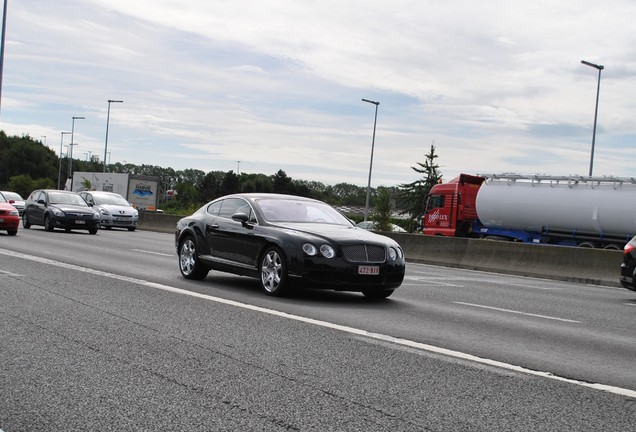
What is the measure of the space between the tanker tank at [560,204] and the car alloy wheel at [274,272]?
19907 mm

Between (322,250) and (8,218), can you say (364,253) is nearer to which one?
(322,250)

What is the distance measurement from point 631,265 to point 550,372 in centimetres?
866

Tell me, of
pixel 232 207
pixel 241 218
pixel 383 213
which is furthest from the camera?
pixel 383 213

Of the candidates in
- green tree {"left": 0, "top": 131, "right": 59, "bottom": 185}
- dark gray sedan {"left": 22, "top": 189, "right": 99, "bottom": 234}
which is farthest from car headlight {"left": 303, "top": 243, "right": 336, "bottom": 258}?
green tree {"left": 0, "top": 131, "right": 59, "bottom": 185}

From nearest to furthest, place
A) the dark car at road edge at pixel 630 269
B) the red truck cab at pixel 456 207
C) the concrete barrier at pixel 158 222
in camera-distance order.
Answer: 1. the dark car at road edge at pixel 630 269
2. the red truck cab at pixel 456 207
3. the concrete barrier at pixel 158 222

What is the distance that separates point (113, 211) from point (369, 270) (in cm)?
2561

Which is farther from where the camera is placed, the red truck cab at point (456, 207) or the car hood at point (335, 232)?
the red truck cab at point (456, 207)

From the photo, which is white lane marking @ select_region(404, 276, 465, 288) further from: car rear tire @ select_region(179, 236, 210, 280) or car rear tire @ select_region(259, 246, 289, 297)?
car rear tire @ select_region(259, 246, 289, 297)

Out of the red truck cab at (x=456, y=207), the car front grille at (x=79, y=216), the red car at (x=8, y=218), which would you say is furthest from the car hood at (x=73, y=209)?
the red truck cab at (x=456, y=207)

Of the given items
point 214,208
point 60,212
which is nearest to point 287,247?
point 214,208

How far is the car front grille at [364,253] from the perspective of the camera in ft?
34.9

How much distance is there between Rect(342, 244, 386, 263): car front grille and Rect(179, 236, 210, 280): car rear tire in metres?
3.11

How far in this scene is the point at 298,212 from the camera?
12.1 metres

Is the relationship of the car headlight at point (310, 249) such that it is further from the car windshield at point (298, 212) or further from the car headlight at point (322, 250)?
the car windshield at point (298, 212)
